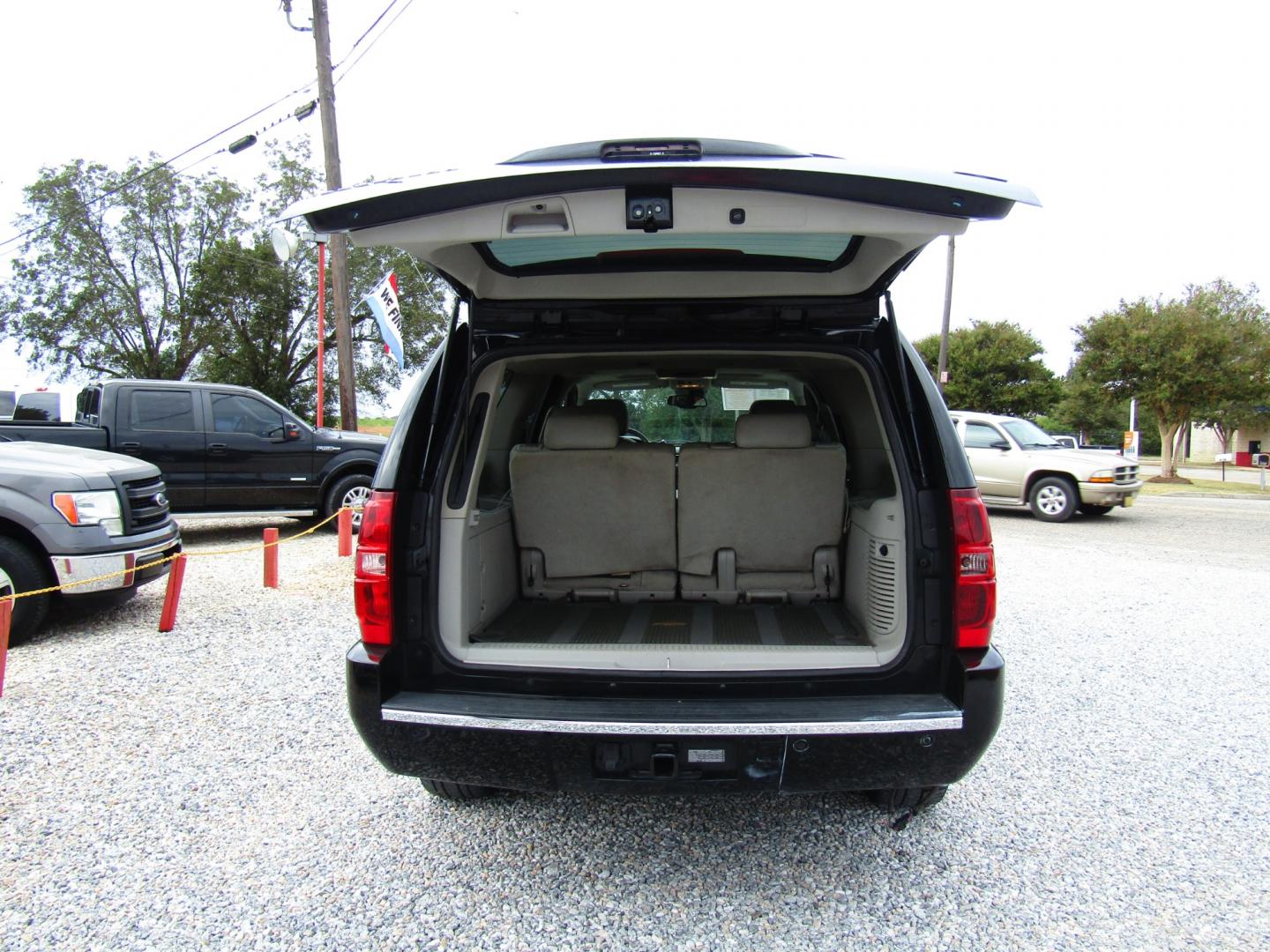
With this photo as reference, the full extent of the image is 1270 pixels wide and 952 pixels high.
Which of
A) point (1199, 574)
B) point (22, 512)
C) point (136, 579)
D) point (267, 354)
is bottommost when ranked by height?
point (1199, 574)

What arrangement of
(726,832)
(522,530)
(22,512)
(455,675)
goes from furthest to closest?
(22,512)
(522,530)
(726,832)
(455,675)

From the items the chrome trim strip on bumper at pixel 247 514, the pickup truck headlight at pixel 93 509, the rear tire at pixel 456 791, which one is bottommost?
the rear tire at pixel 456 791

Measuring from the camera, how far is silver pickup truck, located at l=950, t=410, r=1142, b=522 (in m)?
11.7

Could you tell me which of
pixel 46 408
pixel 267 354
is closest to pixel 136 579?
pixel 46 408

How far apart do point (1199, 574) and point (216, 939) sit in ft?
28.8

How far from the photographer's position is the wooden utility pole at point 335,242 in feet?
41.3

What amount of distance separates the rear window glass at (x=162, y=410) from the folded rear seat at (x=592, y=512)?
7.01 metres

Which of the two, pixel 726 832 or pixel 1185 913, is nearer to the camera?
pixel 1185 913

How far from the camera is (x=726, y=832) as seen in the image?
9.23ft

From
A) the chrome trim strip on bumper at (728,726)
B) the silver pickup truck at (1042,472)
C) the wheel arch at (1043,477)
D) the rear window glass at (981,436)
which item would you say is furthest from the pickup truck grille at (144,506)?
the wheel arch at (1043,477)

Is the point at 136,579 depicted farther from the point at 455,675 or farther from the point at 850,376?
the point at 850,376

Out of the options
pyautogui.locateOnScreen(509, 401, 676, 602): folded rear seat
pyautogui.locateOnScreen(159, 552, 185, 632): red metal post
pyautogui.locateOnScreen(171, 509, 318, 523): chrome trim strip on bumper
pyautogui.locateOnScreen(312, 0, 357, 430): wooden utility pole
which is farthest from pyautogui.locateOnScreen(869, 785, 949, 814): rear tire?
pyautogui.locateOnScreen(312, 0, 357, 430): wooden utility pole

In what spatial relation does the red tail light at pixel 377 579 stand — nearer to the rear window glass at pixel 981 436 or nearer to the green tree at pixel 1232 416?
the rear window glass at pixel 981 436

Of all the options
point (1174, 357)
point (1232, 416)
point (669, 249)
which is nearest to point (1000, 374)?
point (1232, 416)
